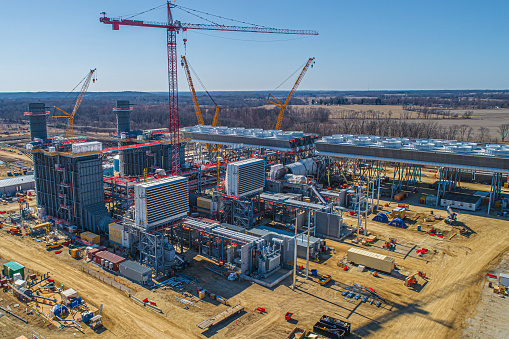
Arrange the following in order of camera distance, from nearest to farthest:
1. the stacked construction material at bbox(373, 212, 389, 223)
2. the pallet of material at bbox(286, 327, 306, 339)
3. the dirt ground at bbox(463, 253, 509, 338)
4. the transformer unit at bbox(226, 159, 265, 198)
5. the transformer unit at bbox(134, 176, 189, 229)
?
the pallet of material at bbox(286, 327, 306, 339)
the dirt ground at bbox(463, 253, 509, 338)
the transformer unit at bbox(134, 176, 189, 229)
the transformer unit at bbox(226, 159, 265, 198)
the stacked construction material at bbox(373, 212, 389, 223)

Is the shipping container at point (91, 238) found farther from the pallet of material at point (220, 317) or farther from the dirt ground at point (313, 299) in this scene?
the pallet of material at point (220, 317)

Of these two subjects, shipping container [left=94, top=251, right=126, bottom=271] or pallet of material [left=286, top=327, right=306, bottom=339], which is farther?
shipping container [left=94, top=251, right=126, bottom=271]

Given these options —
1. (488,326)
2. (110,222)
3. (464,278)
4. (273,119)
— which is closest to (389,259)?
(464,278)

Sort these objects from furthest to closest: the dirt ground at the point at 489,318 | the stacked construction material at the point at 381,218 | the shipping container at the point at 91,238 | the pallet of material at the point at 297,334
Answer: the stacked construction material at the point at 381,218, the shipping container at the point at 91,238, the dirt ground at the point at 489,318, the pallet of material at the point at 297,334

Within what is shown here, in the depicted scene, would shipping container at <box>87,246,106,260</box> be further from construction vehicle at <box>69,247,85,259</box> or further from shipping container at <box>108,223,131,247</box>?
shipping container at <box>108,223,131,247</box>

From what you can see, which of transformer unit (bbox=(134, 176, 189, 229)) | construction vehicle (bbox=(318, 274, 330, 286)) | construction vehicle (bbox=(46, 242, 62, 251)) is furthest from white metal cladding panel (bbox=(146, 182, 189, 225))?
construction vehicle (bbox=(318, 274, 330, 286))

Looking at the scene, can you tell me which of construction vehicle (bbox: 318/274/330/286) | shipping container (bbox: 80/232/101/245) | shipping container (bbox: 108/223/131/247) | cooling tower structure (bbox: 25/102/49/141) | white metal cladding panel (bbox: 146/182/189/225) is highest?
cooling tower structure (bbox: 25/102/49/141)

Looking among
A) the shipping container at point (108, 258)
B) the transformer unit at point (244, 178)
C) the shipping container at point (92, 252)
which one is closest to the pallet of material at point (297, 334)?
the shipping container at point (108, 258)
